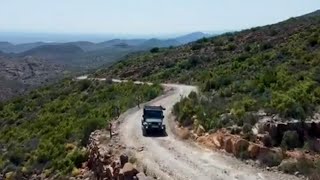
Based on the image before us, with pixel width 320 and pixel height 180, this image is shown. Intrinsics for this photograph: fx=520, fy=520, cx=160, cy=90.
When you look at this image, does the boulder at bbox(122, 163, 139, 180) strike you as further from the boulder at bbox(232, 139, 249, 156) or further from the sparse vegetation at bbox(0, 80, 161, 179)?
the sparse vegetation at bbox(0, 80, 161, 179)

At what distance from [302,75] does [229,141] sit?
414 inches

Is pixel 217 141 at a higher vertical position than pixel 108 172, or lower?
higher

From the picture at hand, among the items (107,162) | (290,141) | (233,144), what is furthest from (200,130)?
(290,141)

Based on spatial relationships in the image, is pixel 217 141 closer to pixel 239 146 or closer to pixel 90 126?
pixel 239 146

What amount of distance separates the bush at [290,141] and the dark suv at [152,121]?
8.83 meters

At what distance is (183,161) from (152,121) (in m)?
7.45

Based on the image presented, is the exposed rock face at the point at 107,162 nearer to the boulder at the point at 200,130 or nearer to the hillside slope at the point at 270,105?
the boulder at the point at 200,130

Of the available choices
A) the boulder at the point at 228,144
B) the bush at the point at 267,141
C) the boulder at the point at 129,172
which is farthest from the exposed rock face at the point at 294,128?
the boulder at the point at 129,172

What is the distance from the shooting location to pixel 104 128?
30.4 meters

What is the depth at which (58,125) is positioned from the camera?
38.6m

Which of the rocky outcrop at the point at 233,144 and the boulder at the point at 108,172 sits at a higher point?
the rocky outcrop at the point at 233,144

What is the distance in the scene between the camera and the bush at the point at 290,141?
20672 mm

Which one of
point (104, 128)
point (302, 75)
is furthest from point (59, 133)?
point (302, 75)

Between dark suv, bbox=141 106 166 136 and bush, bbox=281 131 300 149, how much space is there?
8.83m
